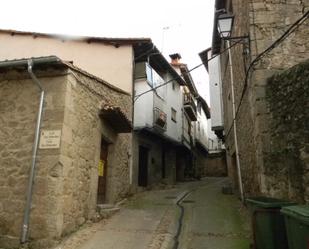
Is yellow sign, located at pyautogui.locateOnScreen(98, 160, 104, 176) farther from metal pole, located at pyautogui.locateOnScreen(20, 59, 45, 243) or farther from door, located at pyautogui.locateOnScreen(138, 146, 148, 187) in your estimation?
door, located at pyautogui.locateOnScreen(138, 146, 148, 187)

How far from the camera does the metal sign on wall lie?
20.8ft

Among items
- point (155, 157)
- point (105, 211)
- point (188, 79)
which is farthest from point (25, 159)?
point (188, 79)

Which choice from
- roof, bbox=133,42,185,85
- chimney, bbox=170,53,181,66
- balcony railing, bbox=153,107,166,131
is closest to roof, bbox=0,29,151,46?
roof, bbox=133,42,185,85

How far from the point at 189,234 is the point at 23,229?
3.15 meters

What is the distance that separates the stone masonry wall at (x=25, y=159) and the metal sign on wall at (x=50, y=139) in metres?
0.09

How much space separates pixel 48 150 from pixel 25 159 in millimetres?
524

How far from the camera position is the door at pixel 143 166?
48.5ft

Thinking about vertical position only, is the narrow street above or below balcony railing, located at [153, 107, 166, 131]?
below

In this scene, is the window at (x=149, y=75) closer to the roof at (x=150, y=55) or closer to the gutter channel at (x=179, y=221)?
the roof at (x=150, y=55)

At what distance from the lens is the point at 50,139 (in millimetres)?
6387

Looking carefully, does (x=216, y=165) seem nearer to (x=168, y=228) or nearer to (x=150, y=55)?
(x=150, y=55)

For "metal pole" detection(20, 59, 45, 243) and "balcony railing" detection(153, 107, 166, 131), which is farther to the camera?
"balcony railing" detection(153, 107, 166, 131)

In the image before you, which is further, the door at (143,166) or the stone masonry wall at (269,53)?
the door at (143,166)

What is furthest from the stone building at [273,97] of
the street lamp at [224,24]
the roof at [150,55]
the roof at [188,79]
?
the roof at [188,79]
